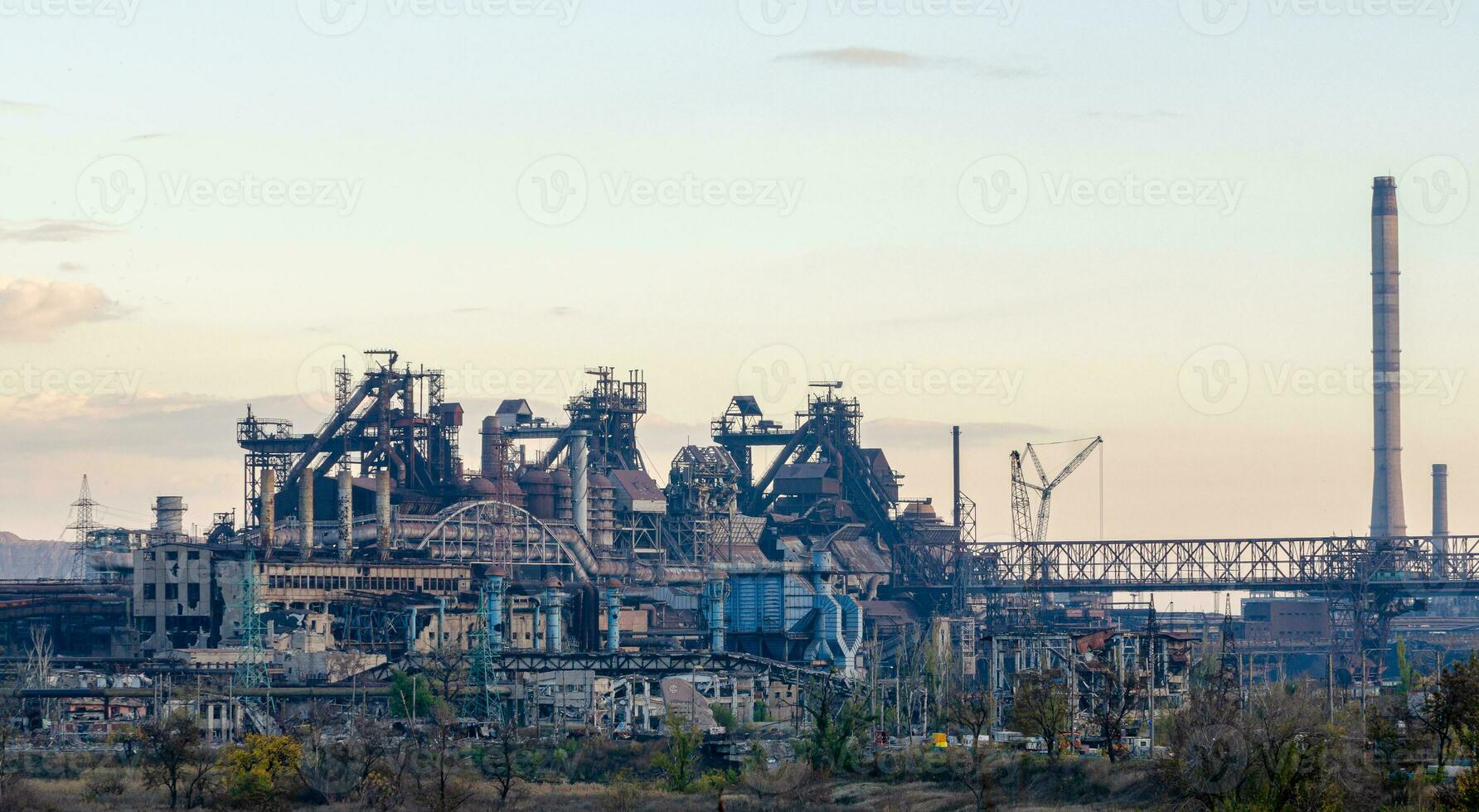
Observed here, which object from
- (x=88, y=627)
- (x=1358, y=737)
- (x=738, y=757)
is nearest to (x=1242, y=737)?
(x=1358, y=737)

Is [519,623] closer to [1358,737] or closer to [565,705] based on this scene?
[565,705]

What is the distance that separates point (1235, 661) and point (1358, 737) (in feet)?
213

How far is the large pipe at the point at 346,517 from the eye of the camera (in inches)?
6348

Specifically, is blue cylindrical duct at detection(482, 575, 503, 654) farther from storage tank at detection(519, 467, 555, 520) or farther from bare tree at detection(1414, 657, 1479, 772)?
bare tree at detection(1414, 657, 1479, 772)

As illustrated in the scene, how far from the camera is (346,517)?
16300cm

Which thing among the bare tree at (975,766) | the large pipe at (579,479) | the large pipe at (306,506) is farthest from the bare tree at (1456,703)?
the large pipe at (579,479)

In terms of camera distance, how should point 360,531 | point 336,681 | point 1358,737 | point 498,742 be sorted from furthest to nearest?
point 360,531 → point 336,681 → point 498,742 → point 1358,737

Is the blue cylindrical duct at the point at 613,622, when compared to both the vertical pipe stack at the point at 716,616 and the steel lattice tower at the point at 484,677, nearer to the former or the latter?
the vertical pipe stack at the point at 716,616

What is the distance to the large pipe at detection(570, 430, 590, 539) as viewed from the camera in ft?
615

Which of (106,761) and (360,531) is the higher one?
(360,531)

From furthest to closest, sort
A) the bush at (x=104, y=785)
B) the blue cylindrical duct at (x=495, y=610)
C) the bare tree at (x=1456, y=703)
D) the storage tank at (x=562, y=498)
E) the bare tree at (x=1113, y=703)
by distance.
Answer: the storage tank at (x=562, y=498) < the blue cylindrical duct at (x=495, y=610) < the bare tree at (x=1113, y=703) < the bush at (x=104, y=785) < the bare tree at (x=1456, y=703)

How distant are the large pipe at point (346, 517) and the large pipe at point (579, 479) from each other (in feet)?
81.5

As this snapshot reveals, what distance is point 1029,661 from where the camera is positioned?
137625 millimetres

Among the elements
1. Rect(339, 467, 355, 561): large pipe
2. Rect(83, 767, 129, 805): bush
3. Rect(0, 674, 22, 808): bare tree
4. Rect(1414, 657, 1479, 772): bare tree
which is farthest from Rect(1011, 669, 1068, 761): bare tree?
Rect(339, 467, 355, 561): large pipe
